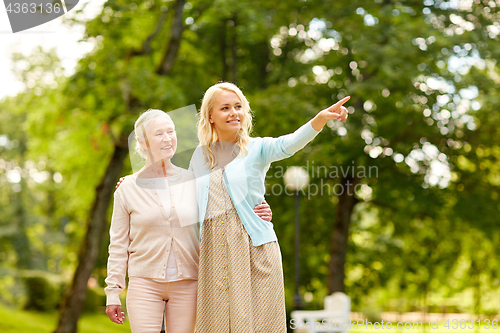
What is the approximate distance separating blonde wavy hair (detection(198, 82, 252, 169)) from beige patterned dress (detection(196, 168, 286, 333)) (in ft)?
1.01

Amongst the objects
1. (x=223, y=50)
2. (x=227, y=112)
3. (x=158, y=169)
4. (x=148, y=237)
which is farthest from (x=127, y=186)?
(x=223, y=50)

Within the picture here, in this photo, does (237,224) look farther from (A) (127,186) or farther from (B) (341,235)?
(B) (341,235)

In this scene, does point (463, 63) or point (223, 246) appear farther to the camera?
point (463, 63)

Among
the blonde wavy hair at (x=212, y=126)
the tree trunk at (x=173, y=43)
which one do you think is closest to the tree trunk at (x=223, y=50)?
the tree trunk at (x=173, y=43)

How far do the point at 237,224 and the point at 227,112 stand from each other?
53 cm

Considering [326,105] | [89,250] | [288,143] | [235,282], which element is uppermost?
[326,105]

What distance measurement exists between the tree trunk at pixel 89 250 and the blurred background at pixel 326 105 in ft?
0.07

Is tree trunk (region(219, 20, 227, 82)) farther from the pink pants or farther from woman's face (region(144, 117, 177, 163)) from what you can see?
the pink pants

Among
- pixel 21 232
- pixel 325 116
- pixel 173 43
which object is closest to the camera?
pixel 325 116

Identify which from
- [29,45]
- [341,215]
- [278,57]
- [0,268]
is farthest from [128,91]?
[0,268]

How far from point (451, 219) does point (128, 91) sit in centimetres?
693

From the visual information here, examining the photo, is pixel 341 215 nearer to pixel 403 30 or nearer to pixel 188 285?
pixel 403 30

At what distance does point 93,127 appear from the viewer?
1231 cm

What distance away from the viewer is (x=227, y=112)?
257cm
